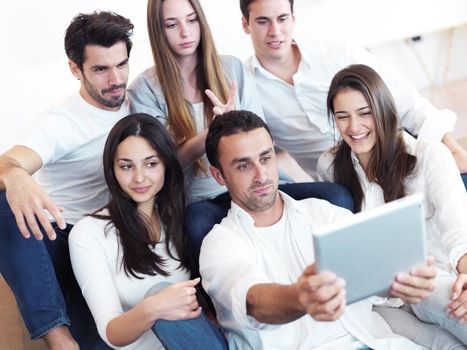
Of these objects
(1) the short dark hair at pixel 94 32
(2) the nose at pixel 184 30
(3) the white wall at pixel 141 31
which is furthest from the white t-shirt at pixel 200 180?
(3) the white wall at pixel 141 31

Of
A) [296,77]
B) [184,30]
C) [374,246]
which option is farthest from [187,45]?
[374,246]

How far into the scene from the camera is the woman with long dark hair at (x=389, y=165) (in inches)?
72.6

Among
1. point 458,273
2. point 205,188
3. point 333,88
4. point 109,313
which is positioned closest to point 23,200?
point 109,313

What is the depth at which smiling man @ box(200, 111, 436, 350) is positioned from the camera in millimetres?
1682

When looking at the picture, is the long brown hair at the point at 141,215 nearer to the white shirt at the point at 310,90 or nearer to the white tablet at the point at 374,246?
the white shirt at the point at 310,90

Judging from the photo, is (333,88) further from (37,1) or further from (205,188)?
(37,1)

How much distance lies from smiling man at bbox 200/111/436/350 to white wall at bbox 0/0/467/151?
1.90m

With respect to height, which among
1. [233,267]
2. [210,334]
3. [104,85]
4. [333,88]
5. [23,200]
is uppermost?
[104,85]

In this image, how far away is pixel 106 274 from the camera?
181cm

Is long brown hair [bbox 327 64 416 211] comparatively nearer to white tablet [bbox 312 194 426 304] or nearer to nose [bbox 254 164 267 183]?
nose [bbox 254 164 267 183]

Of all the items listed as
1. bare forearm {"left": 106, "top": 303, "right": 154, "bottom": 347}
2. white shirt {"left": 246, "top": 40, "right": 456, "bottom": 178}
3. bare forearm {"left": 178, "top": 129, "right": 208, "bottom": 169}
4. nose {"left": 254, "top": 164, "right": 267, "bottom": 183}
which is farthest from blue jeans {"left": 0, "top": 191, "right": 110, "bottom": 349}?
white shirt {"left": 246, "top": 40, "right": 456, "bottom": 178}

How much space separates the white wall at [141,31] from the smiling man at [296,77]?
4.40 feet

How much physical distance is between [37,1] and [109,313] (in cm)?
229

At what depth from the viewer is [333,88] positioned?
2.07 meters
